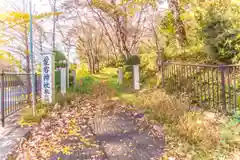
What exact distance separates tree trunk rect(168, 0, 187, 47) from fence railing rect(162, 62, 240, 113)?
2153 millimetres

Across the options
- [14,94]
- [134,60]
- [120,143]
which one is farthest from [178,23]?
[14,94]

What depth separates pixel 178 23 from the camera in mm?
8031

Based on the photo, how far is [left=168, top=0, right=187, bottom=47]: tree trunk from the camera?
7605mm

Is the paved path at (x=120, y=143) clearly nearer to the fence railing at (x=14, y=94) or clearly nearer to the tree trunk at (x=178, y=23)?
the fence railing at (x=14, y=94)

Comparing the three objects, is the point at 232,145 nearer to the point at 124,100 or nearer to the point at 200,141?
the point at 200,141

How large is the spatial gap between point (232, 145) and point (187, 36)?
6.40m

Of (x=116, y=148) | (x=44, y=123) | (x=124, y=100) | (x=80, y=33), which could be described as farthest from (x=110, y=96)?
(x=80, y=33)

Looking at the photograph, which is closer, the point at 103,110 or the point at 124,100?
the point at 103,110

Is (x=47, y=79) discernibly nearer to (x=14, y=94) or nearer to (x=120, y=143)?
(x=14, y=94)

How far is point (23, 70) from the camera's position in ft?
23.8

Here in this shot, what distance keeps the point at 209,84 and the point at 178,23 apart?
4.13 m

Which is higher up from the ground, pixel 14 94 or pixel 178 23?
→ pixel 178 23

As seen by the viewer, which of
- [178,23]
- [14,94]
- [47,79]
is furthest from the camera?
[178,23]

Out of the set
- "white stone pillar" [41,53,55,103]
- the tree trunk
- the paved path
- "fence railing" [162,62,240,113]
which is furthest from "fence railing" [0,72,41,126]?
the tree trunk
